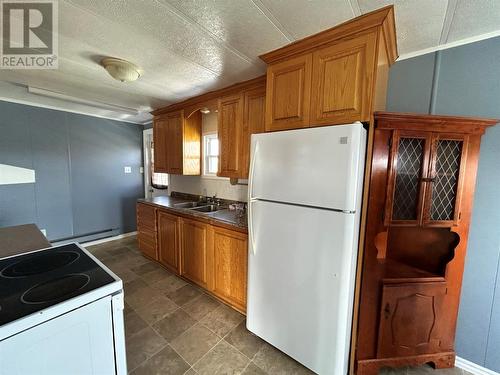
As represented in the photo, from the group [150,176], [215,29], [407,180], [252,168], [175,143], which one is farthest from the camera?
[150,176]

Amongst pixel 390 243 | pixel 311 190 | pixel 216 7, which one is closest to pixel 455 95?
pixel 390 243

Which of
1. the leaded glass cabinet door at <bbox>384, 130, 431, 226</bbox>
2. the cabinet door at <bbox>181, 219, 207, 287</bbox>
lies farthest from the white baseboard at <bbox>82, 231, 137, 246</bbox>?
the leaded glass cabinet door at <bbox>384, 130, 431, 226</bbox>

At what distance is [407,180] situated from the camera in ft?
4.91

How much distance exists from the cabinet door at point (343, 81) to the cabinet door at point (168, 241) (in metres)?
2.13

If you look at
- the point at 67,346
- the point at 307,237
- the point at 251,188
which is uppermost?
the point at 251,188

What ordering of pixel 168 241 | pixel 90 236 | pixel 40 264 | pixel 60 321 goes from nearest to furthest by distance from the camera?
pixel 60 321
pixel 40 264
pixel 168 241
pixel 90 236

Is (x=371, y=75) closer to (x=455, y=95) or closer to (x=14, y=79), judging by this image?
(x=455, y=95)

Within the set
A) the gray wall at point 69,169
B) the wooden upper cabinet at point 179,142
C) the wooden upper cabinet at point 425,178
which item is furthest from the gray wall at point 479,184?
the gray wall at point 69,169

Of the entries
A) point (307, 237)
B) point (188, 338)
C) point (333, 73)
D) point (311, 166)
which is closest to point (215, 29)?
point (333, 73)

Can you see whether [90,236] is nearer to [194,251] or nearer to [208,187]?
[208,187]

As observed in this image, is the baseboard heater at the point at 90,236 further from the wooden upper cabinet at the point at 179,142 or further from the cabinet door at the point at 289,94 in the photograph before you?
the cabinet door at the point at 289,94

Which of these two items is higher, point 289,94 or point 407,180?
point 289,94

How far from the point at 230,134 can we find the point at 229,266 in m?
1.46

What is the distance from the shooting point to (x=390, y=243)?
1.72 metres
